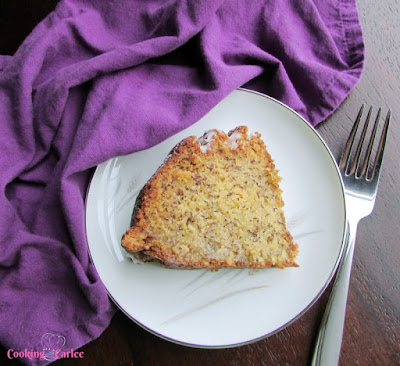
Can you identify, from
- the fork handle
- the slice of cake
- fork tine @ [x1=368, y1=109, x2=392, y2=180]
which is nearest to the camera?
the slice of cake

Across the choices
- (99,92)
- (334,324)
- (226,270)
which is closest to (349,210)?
(334,324)

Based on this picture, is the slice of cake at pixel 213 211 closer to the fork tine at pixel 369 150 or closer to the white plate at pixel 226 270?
the white plate at pixel 226 270

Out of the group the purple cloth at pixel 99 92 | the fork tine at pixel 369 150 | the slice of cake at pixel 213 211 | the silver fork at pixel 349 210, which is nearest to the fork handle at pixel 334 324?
the silver fork at pixel 349 210

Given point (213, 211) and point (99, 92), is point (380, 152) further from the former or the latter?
point (99, 92)

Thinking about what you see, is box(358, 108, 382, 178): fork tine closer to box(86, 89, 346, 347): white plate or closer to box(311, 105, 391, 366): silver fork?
box(311, 105, 391, 366): silver fork

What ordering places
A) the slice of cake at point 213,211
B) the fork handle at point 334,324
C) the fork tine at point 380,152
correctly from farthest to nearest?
the fork tine at point 380,152
the fork handle at point 334,324
the slice of cake at point 213,211

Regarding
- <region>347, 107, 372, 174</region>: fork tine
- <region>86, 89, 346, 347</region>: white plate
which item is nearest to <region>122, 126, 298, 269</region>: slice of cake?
<region>86, 89, 346, 347</region>: white plate

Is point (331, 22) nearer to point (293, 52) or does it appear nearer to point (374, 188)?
point (293, 52)

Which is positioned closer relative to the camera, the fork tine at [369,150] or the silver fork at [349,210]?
the silver fork at [349,210]
